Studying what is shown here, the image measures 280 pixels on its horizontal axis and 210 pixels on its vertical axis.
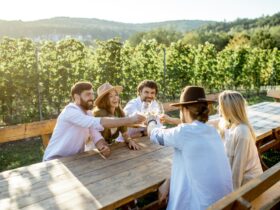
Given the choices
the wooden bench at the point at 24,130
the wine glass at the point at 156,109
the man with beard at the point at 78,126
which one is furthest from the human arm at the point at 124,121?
the wooden bench at the point at 24,130

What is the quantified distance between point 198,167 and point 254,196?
54 centimetres

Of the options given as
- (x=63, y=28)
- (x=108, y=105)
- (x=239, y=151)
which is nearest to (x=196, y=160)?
(x=239, y=151)

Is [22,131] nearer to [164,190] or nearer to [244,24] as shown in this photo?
[164,190]

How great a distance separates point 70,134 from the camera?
339 cm

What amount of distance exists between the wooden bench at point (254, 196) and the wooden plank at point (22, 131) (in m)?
2.55

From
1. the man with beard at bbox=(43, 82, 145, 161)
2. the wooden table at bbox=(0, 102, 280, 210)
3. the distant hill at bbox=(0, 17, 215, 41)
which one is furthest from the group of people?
the distant hill at bbox=(0, 17, 215, 41)

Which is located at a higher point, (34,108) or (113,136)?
(113,136)

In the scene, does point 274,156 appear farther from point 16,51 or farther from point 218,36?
point 218,36

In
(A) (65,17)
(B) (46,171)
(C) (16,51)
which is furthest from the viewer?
(A) (65,17)

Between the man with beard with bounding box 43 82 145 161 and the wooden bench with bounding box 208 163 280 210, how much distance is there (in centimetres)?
135

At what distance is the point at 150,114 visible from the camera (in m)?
3.15

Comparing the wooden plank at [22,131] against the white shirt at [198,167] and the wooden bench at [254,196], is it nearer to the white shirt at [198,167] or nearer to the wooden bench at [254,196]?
the white shirt at [198,167]

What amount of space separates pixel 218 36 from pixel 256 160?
60.8m

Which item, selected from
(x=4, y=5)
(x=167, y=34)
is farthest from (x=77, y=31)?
(x=4, y=5)
